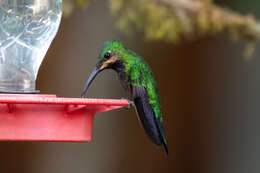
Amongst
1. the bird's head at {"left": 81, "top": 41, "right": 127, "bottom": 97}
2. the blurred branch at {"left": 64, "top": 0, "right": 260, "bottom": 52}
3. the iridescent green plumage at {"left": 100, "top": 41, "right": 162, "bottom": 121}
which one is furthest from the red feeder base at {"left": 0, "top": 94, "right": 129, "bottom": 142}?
the blurred branch at {"left": 64, "top": 0, "right": 260, "bottom": 52}

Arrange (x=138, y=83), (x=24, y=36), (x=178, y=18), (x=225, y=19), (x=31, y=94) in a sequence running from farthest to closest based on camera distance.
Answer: (x=225, y=19) → (x=178, y=18) → (x=138, y=83) → (x=24, y=36) → (x=31, y=94)

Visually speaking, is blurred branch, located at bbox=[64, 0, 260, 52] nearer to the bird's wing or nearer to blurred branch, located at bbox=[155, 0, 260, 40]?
blurred branch, located at bbox=[155, 0, 260, 40]

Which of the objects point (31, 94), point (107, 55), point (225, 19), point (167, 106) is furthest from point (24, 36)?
point (167, 106)

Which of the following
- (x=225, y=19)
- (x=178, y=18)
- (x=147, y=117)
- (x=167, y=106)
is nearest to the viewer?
(x=147, y=117)

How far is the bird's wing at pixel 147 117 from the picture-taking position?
278cm

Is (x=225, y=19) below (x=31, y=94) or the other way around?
the other way around

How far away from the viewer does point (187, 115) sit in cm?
762

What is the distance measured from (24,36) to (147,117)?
86 cm

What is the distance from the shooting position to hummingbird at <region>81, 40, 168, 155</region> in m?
2.80

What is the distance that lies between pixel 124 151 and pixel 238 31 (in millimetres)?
2791

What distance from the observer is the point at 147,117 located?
285 centimetres

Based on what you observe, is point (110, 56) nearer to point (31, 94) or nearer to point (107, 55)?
point (107, 55)

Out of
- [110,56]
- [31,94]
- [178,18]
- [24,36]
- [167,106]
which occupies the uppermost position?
[178,18]

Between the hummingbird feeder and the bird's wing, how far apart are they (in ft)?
2.10
